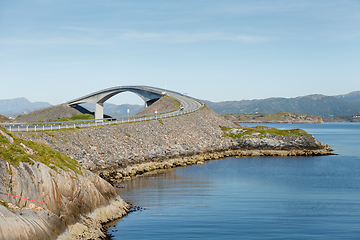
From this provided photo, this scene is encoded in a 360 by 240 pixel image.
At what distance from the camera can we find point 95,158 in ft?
144

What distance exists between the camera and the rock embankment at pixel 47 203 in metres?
15.5

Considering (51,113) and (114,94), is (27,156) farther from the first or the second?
(114,94)

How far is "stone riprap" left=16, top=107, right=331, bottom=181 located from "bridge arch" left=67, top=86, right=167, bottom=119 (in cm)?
3213

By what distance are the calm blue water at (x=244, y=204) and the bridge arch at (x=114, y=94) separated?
241ft

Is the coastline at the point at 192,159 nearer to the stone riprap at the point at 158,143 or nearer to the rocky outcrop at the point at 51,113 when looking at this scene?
the stone riprap at the point at 158,143

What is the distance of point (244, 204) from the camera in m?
28.5

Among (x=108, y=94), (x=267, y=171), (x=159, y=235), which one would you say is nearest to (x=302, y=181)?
(x=267, y=171)

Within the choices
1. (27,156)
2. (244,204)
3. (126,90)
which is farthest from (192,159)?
(126,90)

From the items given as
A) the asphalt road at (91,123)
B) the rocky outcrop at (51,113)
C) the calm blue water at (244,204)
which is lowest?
the calm blue water at (244,204)

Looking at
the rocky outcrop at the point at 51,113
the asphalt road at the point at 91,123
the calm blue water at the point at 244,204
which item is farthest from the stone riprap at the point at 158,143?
the rocky outcrop at the point at 51,113

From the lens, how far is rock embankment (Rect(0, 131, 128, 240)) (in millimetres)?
15529

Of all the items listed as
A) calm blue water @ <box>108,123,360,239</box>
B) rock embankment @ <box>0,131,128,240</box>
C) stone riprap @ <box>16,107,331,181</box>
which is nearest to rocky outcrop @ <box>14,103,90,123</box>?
stone riprap @ <box>16,107,331,181</box>

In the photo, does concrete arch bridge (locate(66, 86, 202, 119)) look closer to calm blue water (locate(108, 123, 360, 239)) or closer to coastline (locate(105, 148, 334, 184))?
coastline (locate(105, 148, 334, 184))

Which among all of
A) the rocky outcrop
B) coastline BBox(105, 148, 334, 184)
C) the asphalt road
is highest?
the rocky outcrop
